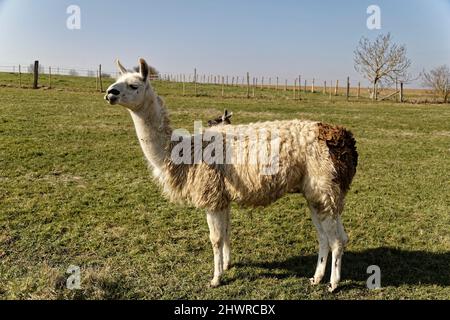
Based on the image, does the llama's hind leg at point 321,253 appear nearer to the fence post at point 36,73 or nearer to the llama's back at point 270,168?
the llama's back at point 270,168

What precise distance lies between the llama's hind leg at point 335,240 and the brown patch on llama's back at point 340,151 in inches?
13.8

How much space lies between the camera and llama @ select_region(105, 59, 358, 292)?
4184 mm

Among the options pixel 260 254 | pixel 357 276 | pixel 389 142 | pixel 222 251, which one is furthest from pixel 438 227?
pixel 389 142

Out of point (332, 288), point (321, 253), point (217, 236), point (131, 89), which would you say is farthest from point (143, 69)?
point (332, 288)

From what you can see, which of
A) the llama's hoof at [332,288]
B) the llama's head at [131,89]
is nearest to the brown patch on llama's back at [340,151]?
the llama's hoof at [332,288]

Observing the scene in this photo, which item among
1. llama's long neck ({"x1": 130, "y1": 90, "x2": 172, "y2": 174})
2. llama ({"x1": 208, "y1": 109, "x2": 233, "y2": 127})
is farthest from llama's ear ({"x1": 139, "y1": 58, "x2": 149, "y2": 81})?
llama ({"x1": 208, "y1": 109, "x2": 233, "y2": 127})

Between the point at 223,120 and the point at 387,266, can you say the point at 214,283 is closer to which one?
the point at 223,120

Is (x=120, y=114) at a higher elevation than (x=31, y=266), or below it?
higher

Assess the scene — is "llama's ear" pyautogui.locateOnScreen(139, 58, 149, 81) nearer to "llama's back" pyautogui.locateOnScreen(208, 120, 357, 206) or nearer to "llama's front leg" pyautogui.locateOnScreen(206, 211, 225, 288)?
"llama's back" pyautogui.locateOnScreen(208, 120, 357, 206)

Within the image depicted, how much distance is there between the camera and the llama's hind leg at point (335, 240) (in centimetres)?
432

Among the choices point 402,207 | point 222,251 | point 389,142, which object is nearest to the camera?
point 222,251

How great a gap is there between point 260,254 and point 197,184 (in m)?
1.49
